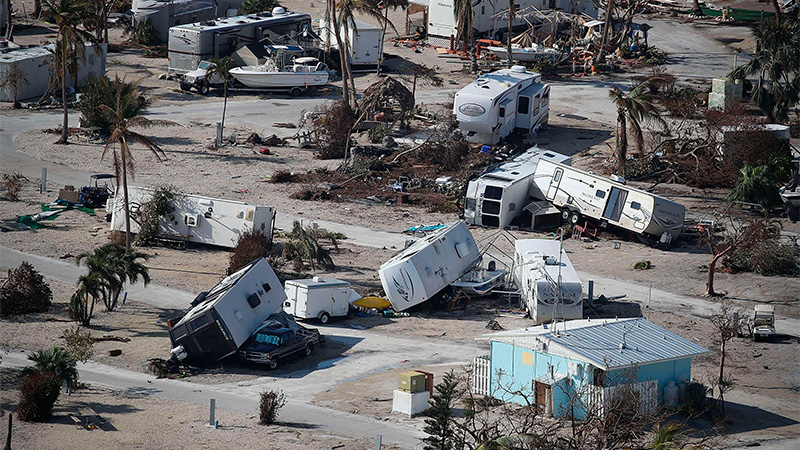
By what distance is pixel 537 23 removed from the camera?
72.4 m

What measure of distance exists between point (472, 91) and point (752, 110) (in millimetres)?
16232

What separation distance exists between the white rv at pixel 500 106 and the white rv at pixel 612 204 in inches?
373

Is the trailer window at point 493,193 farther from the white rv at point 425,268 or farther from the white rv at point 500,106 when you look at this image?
the white rv at point 500,106

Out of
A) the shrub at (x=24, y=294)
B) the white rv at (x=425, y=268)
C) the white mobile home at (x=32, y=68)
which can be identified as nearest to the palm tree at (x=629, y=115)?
the white rv at (x=425, y=268)

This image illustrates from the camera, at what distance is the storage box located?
1016 inches

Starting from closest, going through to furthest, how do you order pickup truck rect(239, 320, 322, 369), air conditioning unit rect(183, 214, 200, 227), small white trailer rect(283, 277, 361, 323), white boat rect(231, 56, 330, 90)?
pickup truck rect(239, 320, 322, 369) → small white trailer rect(283, 277, 361, 323) → air conditioning unit rect(183, 214, 200, 227) → white boat rect(231, 56, 330, 90)

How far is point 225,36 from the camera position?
6328 cm

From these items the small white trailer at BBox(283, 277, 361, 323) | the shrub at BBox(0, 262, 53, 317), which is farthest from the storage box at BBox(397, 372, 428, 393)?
the shrub at BBox(0, 262, 53, 317)

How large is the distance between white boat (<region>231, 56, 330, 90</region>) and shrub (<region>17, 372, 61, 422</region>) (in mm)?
37768

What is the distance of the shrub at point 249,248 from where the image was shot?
35625mm

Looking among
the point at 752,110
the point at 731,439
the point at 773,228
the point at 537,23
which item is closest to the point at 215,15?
the point at 537,23

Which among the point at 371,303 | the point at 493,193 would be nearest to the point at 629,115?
the point at 493,193

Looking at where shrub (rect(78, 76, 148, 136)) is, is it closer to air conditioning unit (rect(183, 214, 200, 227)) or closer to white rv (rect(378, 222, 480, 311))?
air conditioning unit (rect(183, 214, 200, 227))

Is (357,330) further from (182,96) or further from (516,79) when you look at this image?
(182,96)
